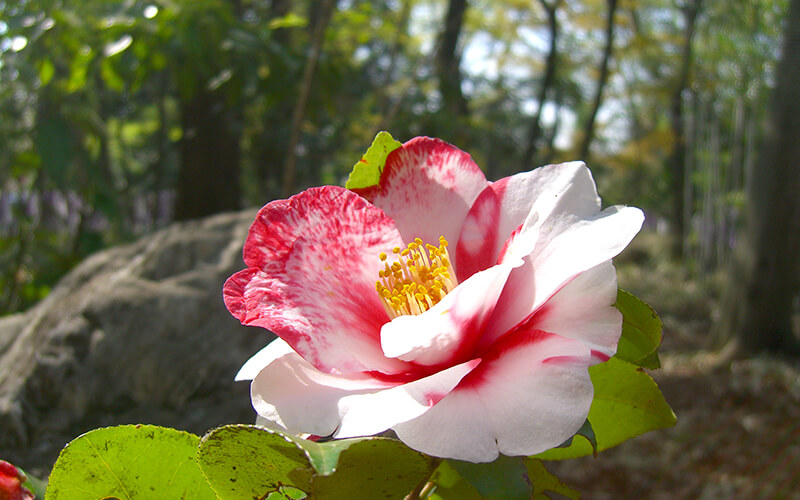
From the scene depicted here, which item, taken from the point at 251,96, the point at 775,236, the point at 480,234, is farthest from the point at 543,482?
the point at 775,236

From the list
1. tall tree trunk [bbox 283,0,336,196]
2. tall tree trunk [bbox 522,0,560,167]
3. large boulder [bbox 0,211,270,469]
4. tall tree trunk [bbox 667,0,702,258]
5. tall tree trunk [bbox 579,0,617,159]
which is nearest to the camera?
large boulder [bbox 0,211,270,469]

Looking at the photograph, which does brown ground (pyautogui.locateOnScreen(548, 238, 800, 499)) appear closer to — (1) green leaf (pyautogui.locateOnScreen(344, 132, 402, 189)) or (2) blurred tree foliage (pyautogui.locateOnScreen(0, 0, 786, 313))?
(2) blurred tree foliage (pyautogui.locateOnScreen(0, 0, 786, 313))

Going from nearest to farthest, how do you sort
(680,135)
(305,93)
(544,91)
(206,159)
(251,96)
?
(305,93) → (251,96) → (206,159) → (544,91) → (680,135)

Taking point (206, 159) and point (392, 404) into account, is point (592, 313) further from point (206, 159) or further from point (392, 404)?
point (206, 159)

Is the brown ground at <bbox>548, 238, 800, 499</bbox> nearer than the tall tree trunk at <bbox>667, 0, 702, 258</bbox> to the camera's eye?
Yes

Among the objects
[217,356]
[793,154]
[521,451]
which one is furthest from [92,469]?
[793,154]

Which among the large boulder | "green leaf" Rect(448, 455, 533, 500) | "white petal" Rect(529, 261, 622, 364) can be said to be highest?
"white petal" Rect(529, 261, 622, 364)

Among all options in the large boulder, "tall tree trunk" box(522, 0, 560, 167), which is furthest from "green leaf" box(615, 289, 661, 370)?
"tall tree trunk" box(522, 0, 560, 167)
